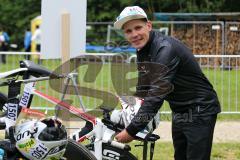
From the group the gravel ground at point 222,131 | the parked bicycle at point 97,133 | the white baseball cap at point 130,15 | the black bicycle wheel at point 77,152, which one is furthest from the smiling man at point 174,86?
the gravel ground at point 222,131

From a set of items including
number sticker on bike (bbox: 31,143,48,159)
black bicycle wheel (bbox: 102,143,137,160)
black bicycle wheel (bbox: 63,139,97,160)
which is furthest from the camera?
black bicycle wheel (bbox: 102,143,137,160)

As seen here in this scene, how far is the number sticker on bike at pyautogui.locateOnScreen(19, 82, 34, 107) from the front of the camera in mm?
4395

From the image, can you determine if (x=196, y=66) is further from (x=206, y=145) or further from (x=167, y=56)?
(x=206, y=145)

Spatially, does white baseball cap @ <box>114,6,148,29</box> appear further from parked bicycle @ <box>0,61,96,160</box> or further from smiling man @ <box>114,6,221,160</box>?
parked bicycle @ <box>0,61,96,160</box>

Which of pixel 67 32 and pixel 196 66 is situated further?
pixel 67 32

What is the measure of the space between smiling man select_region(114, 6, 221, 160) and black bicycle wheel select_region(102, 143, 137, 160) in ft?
1.74

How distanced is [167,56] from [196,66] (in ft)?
1.18

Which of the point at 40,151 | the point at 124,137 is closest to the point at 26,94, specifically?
the point at 40,151

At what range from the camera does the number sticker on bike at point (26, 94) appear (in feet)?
14.4

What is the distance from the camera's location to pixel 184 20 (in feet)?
90.7

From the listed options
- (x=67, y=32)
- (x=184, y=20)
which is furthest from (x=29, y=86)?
(x=184, y=20)

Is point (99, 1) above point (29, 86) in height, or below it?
above

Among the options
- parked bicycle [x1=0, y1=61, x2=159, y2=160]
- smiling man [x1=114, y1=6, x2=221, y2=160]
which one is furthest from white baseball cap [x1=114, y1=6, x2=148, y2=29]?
parked bicycle [x1=0, y1=61, x2=159, y2=160]

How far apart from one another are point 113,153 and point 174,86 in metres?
0.90
